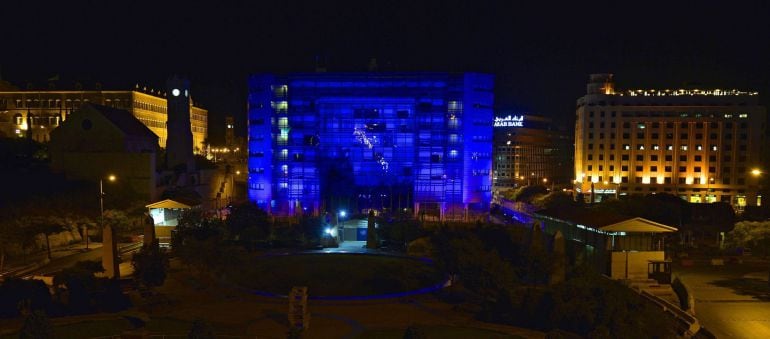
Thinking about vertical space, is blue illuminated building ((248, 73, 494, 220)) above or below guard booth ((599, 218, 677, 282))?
above

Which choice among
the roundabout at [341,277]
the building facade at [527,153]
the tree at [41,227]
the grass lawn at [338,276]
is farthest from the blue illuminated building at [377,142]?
the building facade at [527,153]

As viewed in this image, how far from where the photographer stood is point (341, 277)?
3528 cm

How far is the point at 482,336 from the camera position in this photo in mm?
25000

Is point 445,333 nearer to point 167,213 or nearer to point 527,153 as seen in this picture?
point 167,213

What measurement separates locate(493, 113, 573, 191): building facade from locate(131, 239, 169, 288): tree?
93771 mm

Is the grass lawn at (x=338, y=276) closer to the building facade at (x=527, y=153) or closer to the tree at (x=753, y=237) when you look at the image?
the tree at (x=753, y=237)

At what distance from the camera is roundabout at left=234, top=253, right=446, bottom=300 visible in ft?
105

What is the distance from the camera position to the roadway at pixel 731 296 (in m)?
27.2

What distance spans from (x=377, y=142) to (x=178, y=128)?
892 inches

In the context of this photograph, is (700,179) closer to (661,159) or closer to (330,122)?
(661,159)

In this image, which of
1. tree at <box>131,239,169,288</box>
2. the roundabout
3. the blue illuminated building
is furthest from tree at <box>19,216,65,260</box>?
the blue illuminated building

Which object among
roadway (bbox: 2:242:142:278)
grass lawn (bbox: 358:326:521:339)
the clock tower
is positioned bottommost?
grass lawn (bbox: 358:326:521:339)

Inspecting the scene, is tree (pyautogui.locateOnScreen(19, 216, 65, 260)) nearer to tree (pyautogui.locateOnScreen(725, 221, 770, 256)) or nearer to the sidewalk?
the sidewalk

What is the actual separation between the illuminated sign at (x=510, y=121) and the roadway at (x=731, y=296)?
300 ft
